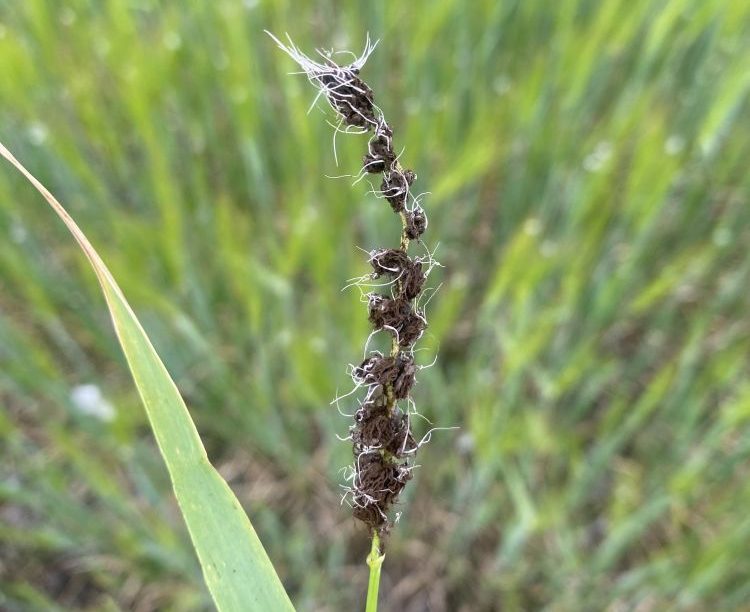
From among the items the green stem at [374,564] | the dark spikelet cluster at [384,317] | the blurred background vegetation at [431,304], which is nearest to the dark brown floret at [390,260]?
the dark spikelet cluster at [384,317]

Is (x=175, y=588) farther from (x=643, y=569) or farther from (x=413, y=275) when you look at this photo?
(x=413, y=275)

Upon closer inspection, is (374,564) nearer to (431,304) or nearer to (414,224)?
(414,224)

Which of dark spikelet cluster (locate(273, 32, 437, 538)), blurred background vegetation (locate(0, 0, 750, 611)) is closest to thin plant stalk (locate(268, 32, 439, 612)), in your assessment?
dark spikelet cluster (locate(273, 32, 437, 538))

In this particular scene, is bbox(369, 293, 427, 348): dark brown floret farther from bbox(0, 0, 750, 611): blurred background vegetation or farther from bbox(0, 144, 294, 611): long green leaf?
bbox(0, 0, 750, 611): blurred background vegetation

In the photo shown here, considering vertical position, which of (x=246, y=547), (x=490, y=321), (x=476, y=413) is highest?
(x=490, y=321)

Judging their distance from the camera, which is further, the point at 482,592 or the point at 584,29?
the point at 584,29

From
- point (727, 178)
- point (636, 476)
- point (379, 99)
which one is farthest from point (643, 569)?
point (379, 99)
